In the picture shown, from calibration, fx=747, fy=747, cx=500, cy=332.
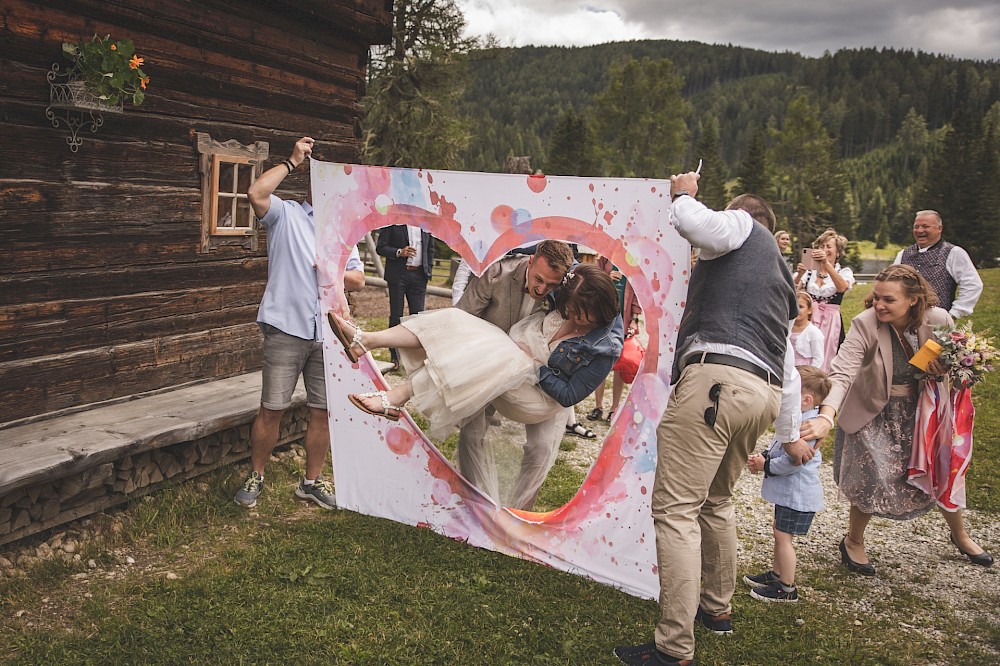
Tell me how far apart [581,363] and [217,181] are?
350 cm

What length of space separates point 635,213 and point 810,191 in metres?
55.8

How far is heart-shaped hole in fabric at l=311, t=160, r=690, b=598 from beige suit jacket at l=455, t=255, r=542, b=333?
8.1 inches

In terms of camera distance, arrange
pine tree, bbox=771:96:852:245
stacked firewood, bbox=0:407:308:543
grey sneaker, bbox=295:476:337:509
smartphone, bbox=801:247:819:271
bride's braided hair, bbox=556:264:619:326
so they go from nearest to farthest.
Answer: bride's braided hair, bbox=556:264:619:326, stacked firewood, bbox=0:407:308:543, grey sneaker, bbox=295:476:337:509, smartphone, bbox=801:247:819:271, pine tree, bbox=771:96:852:245

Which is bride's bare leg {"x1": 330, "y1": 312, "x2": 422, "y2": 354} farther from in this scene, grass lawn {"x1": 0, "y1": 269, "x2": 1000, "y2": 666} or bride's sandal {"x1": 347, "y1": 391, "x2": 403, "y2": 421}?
grass lawn {"x1": 0, "y1": 269, "x2": 1000, "y2": 666}

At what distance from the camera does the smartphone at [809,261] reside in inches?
285

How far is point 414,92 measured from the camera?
3023 cm

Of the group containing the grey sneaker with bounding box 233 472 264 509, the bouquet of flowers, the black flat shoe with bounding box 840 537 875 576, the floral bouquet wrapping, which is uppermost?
the bouquet of flowers

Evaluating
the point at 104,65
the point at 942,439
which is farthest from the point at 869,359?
the point at 104,65

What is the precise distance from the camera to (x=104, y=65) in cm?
442

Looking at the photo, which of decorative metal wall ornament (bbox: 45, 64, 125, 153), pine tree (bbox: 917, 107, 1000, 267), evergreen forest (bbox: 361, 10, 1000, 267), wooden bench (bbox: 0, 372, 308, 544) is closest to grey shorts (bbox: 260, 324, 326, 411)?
wooden bench (bbox: 0, 372, 308, 544)

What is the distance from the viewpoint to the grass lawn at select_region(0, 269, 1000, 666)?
339 centimetres

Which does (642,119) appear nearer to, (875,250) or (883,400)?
(875,250)

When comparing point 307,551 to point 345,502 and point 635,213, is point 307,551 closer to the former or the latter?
point 345,502

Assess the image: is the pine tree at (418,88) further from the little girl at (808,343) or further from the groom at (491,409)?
the groom at (491,409)
